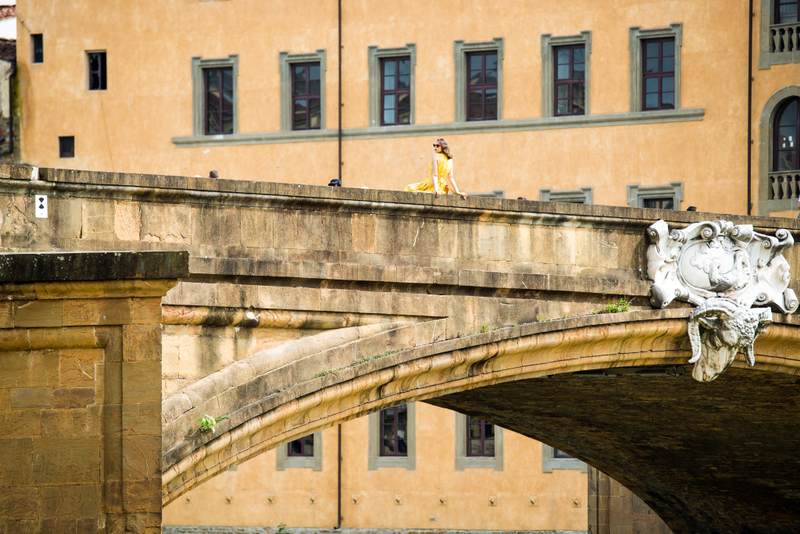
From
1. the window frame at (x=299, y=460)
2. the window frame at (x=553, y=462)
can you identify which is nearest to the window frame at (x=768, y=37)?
the window frame at (x=553, y=462)

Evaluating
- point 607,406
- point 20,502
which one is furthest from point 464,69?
point 20,502

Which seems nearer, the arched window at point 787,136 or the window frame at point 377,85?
the arched window at point 787,136

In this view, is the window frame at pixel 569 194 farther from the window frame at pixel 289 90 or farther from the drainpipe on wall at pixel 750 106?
the window frame at pixel 289 90

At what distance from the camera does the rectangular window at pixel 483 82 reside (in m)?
50.2

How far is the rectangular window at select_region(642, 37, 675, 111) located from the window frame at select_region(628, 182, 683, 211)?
1704 mm

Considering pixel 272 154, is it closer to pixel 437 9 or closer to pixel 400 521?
pixel 437 9

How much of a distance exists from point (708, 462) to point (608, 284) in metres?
14.5

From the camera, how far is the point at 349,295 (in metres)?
24.6

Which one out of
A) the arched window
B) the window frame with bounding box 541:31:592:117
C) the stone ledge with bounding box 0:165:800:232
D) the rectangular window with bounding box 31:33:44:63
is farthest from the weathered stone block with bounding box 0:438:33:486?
the rectangular window with bounding box 31:33:44:63

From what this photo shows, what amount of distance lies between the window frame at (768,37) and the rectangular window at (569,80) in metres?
4.04

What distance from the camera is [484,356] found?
26047 millimetres

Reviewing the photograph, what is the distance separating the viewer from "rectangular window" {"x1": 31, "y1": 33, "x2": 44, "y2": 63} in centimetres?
5350

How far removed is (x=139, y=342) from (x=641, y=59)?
109ft

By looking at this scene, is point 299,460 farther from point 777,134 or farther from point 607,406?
point 607,406
